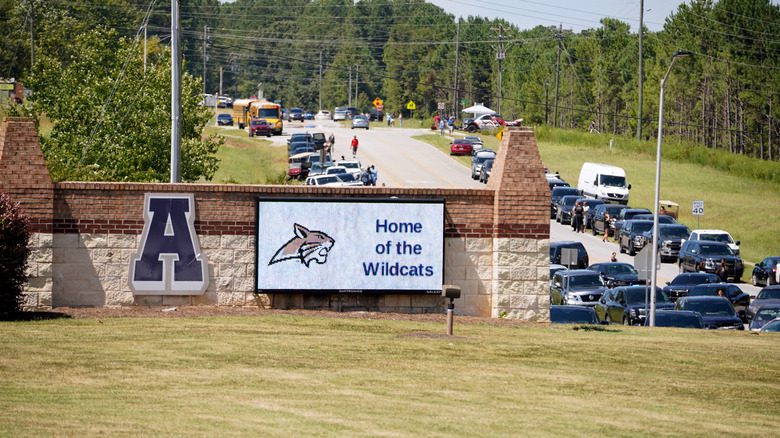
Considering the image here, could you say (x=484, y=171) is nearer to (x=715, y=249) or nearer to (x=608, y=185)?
(x=608, y=185)

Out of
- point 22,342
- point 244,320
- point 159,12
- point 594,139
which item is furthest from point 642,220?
point 159,12

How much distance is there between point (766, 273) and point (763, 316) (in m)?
16.2

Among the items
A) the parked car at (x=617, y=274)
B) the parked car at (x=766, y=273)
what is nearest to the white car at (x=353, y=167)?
the parked car at (x=766, y=273)

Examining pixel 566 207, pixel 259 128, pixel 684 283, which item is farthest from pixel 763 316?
pixel 259 128

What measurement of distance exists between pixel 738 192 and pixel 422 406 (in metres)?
71.5

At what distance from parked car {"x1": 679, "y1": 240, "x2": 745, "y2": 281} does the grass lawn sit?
2751cm

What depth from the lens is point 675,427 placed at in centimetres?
1413

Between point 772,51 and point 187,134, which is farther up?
point 772,51

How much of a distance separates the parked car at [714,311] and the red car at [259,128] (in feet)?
228

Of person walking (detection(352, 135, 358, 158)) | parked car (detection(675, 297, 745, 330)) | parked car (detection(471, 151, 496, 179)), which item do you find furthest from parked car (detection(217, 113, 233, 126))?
parked car (detection(675, 297, 745, 330))

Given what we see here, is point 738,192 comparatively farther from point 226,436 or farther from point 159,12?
point 159,12

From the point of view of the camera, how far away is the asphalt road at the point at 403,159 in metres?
73.5

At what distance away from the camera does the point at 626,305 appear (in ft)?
110

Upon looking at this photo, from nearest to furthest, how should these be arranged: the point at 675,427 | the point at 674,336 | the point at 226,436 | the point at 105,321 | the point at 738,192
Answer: the point at 226,436
the point at 675,427
the point at 105,321
the point at 674,336
the point at 738,192
